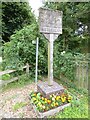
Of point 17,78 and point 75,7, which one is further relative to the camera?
point 75,7

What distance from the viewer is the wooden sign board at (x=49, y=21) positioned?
3773mm

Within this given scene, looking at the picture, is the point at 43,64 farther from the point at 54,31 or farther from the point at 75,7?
the point at 75,7

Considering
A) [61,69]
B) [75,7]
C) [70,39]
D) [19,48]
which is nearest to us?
[61,69]

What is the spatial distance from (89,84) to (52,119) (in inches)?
92.4

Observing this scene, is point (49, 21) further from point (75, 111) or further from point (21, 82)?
point (21, 82)

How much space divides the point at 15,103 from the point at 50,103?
3.43 feet

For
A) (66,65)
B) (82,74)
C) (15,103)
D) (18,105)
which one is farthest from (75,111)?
(66,65)

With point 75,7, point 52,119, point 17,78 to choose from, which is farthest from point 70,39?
point 52,119

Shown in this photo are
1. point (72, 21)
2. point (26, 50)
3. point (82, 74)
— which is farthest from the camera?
point (72, 21)

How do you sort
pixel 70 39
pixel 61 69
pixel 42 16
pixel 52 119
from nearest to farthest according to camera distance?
pixel 52 119 < pixel 42 16 < pixel 61 69 < pixel 70 39

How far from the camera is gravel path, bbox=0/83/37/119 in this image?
10.5 feet

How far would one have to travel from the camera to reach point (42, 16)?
380cm

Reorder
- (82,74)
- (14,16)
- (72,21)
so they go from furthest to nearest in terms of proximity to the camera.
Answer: (14,16) → (72,21) → (82,74)

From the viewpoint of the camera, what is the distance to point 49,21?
12.6ft
